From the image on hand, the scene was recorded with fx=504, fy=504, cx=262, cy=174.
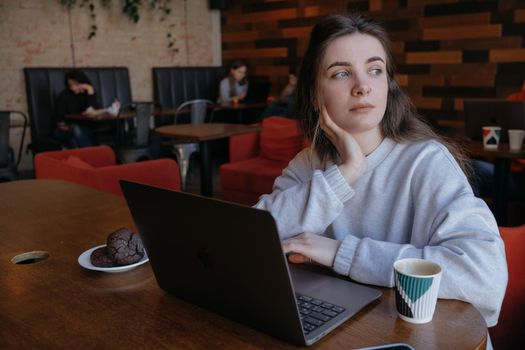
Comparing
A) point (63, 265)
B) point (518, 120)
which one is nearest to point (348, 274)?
point (63, 265)

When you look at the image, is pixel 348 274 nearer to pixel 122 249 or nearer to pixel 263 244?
pixel 263 244

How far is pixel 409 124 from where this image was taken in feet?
4.28

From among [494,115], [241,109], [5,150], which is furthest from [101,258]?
[241,109]

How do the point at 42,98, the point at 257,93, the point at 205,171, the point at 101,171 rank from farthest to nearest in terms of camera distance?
the point at 257,93 < the point at 42,98 < the point at 205,171 < the point at 101,171

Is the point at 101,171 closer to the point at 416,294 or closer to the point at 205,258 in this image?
the point at 205,258

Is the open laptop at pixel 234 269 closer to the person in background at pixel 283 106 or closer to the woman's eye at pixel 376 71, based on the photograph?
the woman's eye at pixel 376 71

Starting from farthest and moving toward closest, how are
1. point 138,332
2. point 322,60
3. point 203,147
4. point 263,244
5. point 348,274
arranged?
1. point 203,147
2. point 322,60
3. point 348,274
4. point 138,332
5. point 263,244

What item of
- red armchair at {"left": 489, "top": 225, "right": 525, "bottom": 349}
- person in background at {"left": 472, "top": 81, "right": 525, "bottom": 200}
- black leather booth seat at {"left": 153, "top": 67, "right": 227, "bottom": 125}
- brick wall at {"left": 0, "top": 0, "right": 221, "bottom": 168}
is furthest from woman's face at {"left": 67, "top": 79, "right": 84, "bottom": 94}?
red armchair at {"left": 489, "top": 225, "right": 525, "bottom": 349}

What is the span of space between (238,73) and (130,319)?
23.4ft

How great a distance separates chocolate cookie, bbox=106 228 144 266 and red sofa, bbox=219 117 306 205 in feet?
9.67

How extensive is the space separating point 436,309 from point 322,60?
65 cm

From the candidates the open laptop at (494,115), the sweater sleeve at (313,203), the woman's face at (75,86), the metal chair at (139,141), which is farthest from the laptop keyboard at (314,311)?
the woman's face at (75,86)

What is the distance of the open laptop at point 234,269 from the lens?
0.72m

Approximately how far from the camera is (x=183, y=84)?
26.0ft
